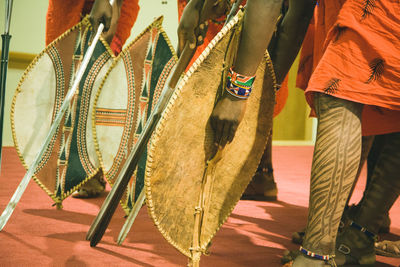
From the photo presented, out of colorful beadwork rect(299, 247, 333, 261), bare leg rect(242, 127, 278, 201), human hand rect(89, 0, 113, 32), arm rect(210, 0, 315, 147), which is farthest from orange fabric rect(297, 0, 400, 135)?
bare leg rect(242, 127, 278, 201)

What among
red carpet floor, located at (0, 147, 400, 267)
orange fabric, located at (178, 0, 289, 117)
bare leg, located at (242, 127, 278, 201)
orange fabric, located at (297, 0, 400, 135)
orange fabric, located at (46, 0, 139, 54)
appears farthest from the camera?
bare leg, located at (242, 127, 278, 201)

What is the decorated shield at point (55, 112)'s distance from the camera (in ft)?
6.39

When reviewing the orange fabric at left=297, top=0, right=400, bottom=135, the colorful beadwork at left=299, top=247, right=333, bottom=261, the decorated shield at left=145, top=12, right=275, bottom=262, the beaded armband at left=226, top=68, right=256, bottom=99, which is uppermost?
the orange fabric at left=297, top=0, right=400, bottom=135

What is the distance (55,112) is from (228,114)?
1.08 metres

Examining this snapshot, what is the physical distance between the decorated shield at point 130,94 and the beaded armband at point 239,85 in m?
0.71

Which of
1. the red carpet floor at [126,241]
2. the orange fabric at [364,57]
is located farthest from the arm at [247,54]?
the red carpet floor at [126,241]

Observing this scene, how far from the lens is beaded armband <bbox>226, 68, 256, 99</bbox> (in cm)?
116

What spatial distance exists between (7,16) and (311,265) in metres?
1.46

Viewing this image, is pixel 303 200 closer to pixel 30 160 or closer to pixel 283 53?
pixel 283 53

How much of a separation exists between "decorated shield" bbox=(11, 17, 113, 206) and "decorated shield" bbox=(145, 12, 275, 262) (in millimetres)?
799

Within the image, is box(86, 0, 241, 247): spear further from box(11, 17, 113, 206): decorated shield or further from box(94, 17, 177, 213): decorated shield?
box(11, 17, 113, 206): decorated shield

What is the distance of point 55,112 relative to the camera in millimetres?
1998

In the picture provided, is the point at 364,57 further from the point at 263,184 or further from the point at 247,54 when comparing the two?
the point at 263,184

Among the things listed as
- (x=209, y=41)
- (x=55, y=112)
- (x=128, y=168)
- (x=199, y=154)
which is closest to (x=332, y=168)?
(x=199, y=154)
